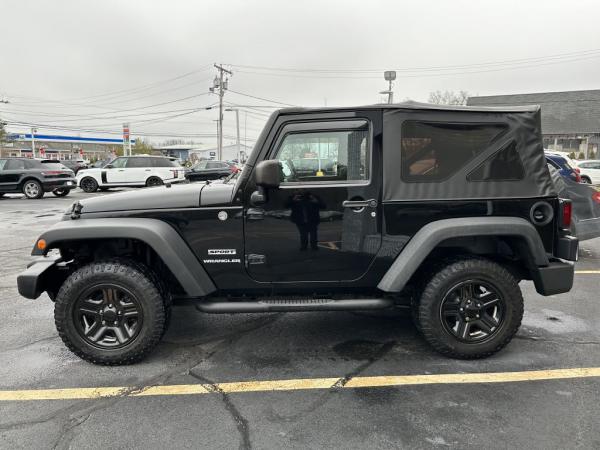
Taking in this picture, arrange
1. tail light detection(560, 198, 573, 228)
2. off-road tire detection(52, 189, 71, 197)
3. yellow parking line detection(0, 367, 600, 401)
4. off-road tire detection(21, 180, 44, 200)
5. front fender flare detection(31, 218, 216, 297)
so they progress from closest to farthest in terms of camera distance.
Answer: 1. yellow parking line detection(0, 367, 600, 401)
2. front fender flare detection(31, 218, 216, 297)
3. tail light detection(560, 198, 573, 228)
4. off-road tire detection(21, 180, 44, 200)
5. off-road tire detection(52, 189, 71, 197)

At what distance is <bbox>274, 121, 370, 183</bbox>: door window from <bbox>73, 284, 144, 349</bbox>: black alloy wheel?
1.51 metres

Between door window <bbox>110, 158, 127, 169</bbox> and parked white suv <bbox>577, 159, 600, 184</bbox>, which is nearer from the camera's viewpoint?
door window <bbox>110, 158, 127, 169</bbox>

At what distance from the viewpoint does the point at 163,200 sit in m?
3.22

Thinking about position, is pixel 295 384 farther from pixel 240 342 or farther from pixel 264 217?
pixel 264 217

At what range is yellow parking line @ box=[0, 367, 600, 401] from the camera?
2846mm

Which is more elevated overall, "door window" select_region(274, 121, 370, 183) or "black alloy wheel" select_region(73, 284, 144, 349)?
"door window" select_region(274, 121, 370, 183)

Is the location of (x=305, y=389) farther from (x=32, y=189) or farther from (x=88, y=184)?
(x=88, y=184)

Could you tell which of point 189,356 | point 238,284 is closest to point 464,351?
point 238,284

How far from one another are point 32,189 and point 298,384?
1677 cm

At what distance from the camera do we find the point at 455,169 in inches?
126

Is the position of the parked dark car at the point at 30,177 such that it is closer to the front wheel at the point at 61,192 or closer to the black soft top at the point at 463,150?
the front wheel at the point at 61,192

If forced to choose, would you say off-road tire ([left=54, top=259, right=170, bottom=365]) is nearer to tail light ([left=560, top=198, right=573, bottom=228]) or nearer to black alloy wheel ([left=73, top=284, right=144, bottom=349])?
black alloy wheel ([left=73, top=284, right=144, bottom=349])

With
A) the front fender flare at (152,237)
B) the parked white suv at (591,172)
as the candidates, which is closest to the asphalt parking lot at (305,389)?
the front fender flare at (152,237)

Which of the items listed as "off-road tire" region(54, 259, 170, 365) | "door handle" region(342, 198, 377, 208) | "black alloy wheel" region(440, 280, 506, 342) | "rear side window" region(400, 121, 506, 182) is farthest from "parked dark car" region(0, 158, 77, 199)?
"black alloy wheel" region(440, 280, 506, 342)
